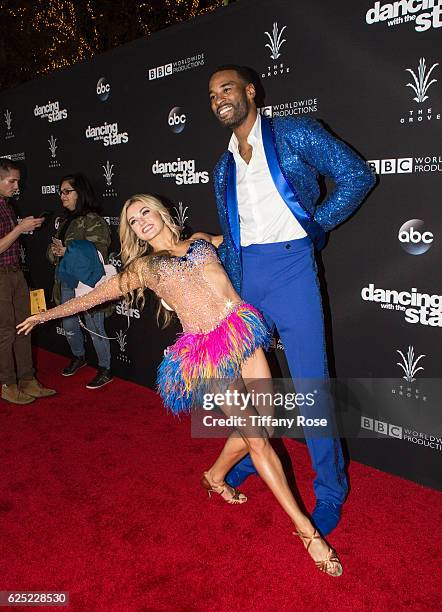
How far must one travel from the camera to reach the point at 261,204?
7.83 feet

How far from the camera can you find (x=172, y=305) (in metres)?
2.40

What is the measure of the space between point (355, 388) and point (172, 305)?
1.27 m

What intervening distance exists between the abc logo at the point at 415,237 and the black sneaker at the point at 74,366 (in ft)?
10.8

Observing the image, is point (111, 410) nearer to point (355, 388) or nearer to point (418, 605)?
point (355, 388)

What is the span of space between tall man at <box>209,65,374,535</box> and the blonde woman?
156 millimetres

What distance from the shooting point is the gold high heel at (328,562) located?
2.18 m

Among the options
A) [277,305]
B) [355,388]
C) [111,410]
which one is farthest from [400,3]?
[111,410]

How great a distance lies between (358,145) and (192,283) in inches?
46.1

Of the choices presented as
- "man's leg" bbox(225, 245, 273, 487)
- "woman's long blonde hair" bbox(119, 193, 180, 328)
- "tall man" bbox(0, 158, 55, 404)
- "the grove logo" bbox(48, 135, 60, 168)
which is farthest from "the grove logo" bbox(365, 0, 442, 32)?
"the grove logo" bbox(48, 135, 60, 168)

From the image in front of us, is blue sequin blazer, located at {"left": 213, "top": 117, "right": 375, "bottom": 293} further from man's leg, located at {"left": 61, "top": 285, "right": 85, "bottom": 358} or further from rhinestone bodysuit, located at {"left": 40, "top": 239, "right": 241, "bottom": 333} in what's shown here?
man's leg, located at {"left": 61, "top": 285, "right": 85, "bottom": 358}

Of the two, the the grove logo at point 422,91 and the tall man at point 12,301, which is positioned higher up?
the the grove logo at point 422,91

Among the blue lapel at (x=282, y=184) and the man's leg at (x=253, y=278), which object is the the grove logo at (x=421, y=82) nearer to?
the blue lapel at (x=282, y=184)

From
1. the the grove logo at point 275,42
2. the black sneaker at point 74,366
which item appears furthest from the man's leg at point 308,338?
the black sneaker at point 74,366

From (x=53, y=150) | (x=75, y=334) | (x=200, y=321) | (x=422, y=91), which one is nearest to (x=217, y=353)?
(x=200, y=321)
